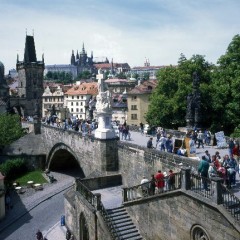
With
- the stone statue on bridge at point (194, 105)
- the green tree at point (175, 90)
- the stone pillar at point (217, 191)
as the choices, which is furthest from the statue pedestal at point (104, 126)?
the green tree at point (175, 90)

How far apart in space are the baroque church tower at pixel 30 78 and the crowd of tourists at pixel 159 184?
89109 mm

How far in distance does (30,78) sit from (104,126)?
280 feet

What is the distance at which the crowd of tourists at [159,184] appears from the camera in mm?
14602

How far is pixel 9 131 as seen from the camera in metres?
50.6

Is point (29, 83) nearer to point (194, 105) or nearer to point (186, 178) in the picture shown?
point (194, 105)

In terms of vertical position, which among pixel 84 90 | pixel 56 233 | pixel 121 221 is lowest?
pixel 56 233

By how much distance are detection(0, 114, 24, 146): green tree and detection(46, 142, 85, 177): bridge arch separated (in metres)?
9.28

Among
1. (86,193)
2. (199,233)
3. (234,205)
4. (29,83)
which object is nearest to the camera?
(234,205)

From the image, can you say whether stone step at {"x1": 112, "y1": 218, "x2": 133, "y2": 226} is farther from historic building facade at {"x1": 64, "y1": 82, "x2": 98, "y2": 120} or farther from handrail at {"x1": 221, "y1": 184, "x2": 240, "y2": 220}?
historic building facade at {"x1": 64, "y1": 82, "x2": 98, "y2": 120}

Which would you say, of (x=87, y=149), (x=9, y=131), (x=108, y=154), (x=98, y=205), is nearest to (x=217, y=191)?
(x=98, y=205)

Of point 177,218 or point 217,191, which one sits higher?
point 217,191

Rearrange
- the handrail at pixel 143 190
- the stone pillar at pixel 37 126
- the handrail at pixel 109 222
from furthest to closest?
the stone pillar at pixel 37 126
the handrail at pixel 109 222
the handrail at pixel 143 190

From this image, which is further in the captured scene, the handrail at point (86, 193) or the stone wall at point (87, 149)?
the stone wall at point (87, 149)

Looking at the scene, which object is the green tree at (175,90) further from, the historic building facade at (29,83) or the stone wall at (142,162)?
the historic building facade at (29,83)
